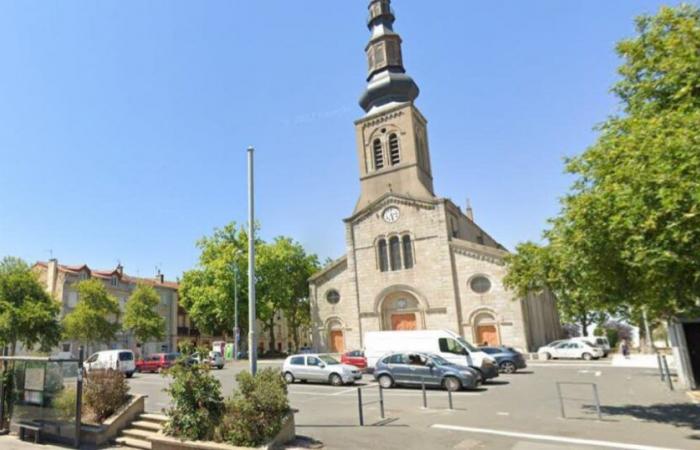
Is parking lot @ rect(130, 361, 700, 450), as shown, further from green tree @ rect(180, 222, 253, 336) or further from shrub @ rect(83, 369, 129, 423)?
green tree @ rect(180, 222, 253, 336)

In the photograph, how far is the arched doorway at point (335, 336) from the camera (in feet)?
124

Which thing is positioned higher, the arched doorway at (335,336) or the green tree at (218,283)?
the green tree at (218,283)

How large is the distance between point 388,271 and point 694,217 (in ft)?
97.8

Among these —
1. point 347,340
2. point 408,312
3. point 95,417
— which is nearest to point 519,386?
point 95,417

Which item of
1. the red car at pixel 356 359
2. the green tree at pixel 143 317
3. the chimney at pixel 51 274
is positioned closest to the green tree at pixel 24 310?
the green tree at pixel 143 317

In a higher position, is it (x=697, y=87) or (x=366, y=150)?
(x=366, y=150)

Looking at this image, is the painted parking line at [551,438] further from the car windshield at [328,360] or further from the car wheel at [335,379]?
the car windshield at [328,360]

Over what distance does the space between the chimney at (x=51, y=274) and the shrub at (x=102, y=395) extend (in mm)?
37595

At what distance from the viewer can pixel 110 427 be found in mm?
11242

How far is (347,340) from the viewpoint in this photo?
121 feet

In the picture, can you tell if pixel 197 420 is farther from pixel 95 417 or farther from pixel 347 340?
pixel 347 340

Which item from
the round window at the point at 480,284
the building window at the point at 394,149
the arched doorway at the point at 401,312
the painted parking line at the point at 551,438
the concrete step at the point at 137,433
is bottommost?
the painted parking line at the point at 551,438

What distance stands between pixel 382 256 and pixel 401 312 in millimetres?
4891

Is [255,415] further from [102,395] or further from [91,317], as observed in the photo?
[91,317]
